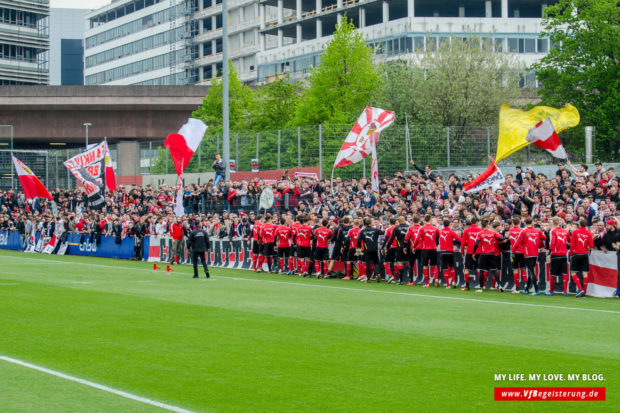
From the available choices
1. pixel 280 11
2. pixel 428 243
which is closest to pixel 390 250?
pixel 428 243

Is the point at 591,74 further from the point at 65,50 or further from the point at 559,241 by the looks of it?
the point at 65,50

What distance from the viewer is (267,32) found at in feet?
339

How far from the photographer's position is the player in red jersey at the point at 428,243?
2503 cm

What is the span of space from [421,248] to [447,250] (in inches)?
33.7

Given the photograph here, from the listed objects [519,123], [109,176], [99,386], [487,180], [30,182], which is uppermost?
[519,123]

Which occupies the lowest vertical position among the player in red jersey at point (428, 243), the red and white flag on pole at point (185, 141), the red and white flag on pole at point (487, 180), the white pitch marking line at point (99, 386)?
the white pitch marking line at point (99, 386)

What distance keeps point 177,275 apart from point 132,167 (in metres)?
37.5

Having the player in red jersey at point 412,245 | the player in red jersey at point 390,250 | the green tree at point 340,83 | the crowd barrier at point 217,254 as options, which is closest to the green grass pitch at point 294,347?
the crowd barrier at point 217,254

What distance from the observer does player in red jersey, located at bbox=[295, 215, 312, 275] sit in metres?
29.4

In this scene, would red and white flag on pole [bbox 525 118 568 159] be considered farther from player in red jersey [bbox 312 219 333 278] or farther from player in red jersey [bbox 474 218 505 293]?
player in red jersey [bbox 312 219 333 278]

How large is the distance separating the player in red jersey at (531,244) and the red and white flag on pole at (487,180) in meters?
5.39

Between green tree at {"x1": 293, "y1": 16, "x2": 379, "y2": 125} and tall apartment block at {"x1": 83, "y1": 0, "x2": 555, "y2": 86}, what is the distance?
6462mm

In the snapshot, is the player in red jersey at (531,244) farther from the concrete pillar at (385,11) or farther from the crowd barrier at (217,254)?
the concrete pillar at (385,11)

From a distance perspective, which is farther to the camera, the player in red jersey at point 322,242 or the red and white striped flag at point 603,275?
the player in red jersey at point 322,242
